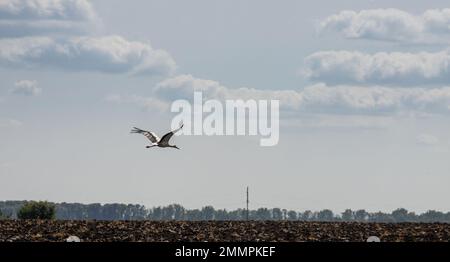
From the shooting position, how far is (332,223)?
110m

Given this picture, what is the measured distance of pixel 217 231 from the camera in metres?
92.3

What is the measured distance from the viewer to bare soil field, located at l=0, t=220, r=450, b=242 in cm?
8412

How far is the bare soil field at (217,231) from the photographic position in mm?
84125

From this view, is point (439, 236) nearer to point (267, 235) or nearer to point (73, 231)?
point (267, 235)
